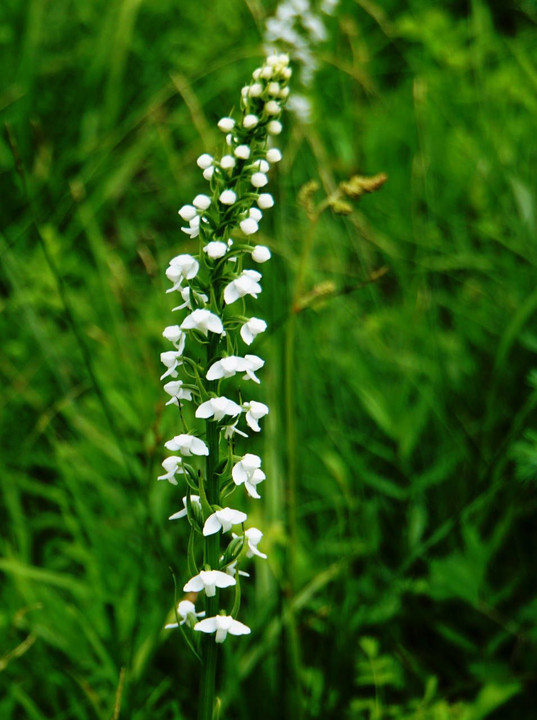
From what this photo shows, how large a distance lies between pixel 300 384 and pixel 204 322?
2128mm

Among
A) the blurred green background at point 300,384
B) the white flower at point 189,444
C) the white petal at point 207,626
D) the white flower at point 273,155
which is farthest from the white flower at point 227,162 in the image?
the white petal at point 207,626

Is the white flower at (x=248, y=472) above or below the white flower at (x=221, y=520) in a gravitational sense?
above

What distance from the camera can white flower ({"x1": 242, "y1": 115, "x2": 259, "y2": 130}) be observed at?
5.19 ft

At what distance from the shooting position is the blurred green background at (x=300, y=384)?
259 cm

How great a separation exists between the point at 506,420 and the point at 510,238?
1.23 meters

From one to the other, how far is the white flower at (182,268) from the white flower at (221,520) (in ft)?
1.51

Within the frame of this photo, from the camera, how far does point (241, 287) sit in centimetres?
154

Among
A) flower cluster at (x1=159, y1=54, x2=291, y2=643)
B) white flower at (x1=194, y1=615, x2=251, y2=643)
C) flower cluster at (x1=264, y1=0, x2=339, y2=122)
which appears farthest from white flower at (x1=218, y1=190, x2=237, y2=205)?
flower cluster at (x1=264, y1=0, x2=339, y2=122)

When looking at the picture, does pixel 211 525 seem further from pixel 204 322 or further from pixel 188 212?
pixel 188 212

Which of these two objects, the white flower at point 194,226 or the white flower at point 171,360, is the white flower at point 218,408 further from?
the white flower at point 194,226

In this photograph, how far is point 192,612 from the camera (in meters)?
1.64

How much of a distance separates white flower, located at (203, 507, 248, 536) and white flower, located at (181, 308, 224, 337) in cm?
36

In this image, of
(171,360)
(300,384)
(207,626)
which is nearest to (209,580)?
(207,626)

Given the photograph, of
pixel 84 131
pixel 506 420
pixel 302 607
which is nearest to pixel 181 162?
pixel 84 131
